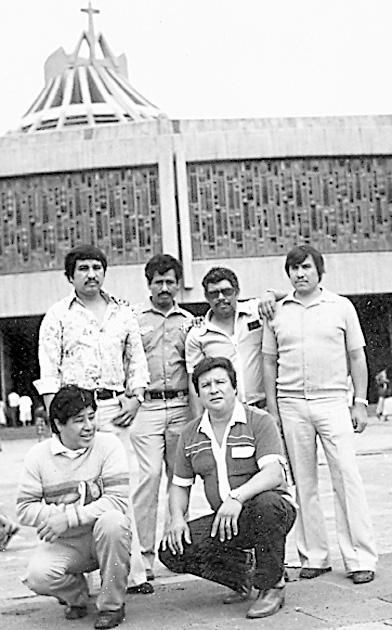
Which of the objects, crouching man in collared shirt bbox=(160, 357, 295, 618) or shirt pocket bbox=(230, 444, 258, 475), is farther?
shirt pocket bbox=(230, 444, 258, 475)

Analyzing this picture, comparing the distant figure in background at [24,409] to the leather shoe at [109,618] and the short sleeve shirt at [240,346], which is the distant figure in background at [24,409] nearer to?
the short sleeve shirt at [240,346]

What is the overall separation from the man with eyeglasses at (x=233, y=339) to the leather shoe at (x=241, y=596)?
1188 millimetres

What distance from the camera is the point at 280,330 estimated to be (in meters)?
5.61

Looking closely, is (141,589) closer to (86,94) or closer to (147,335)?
(147,335)

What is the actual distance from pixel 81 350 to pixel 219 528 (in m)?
1.30

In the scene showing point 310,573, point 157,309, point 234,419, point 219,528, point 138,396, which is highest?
point 157,309

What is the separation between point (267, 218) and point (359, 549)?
2356 cm

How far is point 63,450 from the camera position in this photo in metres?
4.71

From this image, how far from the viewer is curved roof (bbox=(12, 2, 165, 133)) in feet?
134

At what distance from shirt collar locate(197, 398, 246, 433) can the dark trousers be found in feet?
1.34

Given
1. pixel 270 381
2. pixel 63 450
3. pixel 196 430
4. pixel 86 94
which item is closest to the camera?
pixel 63 450

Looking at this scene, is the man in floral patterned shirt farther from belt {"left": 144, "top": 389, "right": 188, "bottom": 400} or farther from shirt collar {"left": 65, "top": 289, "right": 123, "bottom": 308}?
belt {"left": 144, "top": 389, "right": 188, "bottom": 400}

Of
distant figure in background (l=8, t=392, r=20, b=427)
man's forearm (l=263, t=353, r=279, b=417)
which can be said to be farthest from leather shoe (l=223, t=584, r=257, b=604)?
distant figure in background (l=8, t=392, r=20, b=427)

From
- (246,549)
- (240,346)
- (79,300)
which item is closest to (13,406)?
(240,346)
